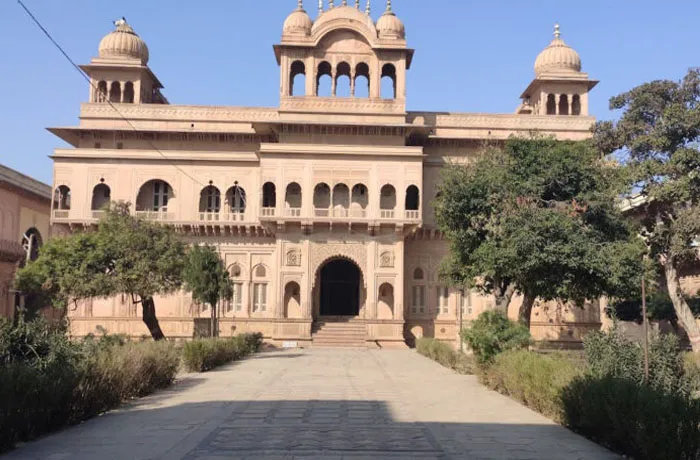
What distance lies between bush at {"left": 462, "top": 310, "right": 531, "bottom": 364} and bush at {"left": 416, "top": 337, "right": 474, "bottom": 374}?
1.90 meters

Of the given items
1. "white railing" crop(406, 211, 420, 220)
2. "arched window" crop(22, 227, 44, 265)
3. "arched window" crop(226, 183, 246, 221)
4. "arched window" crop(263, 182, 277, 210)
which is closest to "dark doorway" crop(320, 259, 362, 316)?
"arched window" crop(263, 182, 277, 210)

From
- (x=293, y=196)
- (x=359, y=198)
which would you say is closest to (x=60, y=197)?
(x=293, y=196)

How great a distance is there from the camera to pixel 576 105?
41.1 metres

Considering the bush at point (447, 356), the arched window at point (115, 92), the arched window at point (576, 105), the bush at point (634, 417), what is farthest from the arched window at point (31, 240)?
the bush at point (634, 417)

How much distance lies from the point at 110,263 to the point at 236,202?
13.5 meters

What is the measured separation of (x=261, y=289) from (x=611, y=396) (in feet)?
93.7

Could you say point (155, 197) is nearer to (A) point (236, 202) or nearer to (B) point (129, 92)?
(A) point (236, 202)

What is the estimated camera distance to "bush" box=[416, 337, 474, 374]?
19328 mm

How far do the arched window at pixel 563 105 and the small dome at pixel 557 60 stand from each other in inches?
59.8

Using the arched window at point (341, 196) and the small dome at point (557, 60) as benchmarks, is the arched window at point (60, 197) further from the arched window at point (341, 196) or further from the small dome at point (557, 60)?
the small dome at point (557, 60)

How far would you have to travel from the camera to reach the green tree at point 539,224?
21.2m

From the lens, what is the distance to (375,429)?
10.2 meters

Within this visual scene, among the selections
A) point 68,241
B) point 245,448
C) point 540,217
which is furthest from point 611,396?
point 68,241

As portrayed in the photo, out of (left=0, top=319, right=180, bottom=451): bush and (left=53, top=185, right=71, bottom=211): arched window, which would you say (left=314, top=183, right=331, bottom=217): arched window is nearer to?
(left=53, top=185, right=71, bottom=211): arched window
